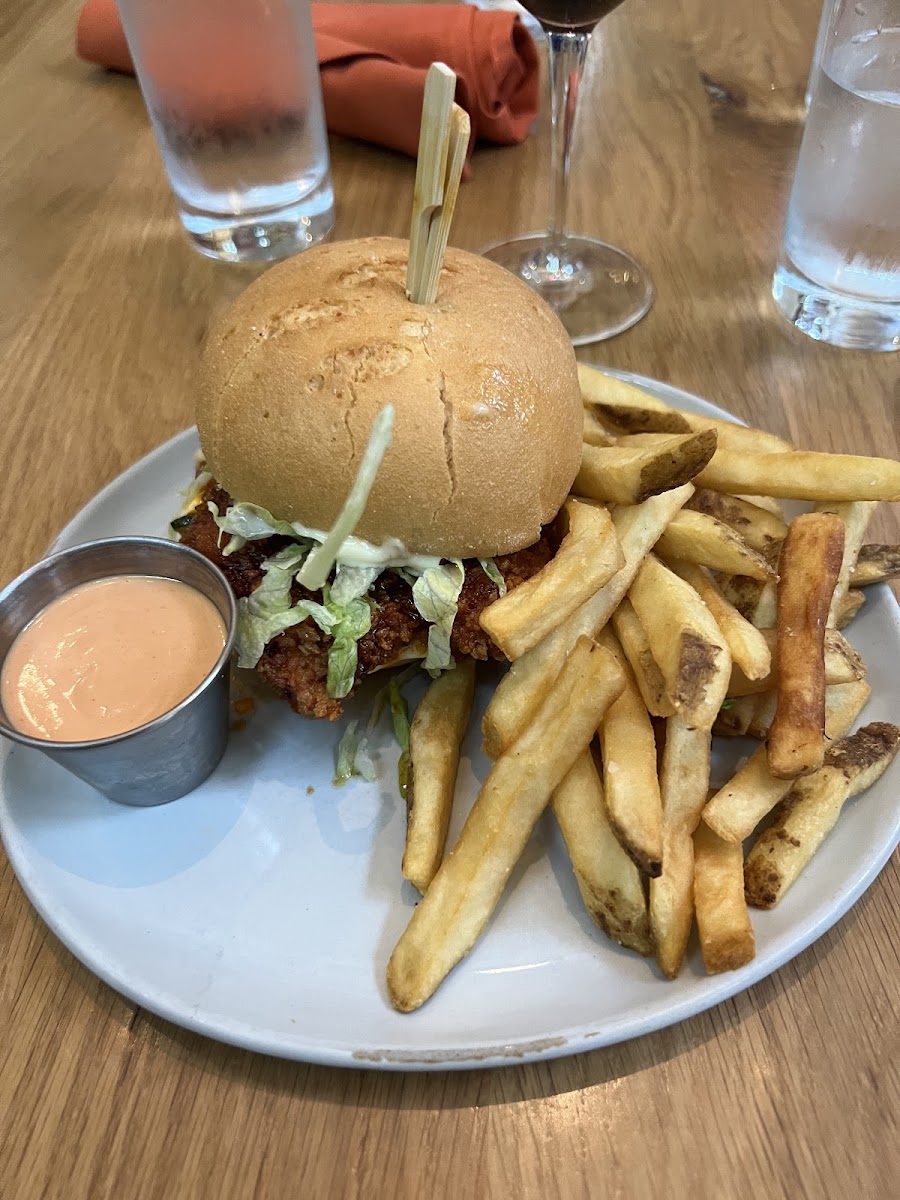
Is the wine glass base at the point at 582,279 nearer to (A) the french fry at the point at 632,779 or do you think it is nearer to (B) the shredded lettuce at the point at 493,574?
(B) the shredded lettuce at the point at 493,574

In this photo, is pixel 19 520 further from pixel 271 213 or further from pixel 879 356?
pixel 879 356

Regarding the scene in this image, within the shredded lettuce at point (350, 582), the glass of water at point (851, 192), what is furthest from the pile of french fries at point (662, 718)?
the glass of water at point (851, 192)

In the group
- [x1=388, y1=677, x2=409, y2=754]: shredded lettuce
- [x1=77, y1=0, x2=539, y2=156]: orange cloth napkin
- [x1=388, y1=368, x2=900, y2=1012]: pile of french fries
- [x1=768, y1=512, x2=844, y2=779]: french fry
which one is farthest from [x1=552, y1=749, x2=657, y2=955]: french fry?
[x1=77, y1=0, x2=539, y2=156]: orange cloth napkin

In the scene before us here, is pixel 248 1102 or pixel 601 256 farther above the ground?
pixel 601 256

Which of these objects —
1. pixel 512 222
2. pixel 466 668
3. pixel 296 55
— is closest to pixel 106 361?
pixel 296 55

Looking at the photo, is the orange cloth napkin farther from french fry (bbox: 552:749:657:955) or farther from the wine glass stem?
french fry (bbox: 552:749:657:955)

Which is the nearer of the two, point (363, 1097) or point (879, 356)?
point (363, 1097)
